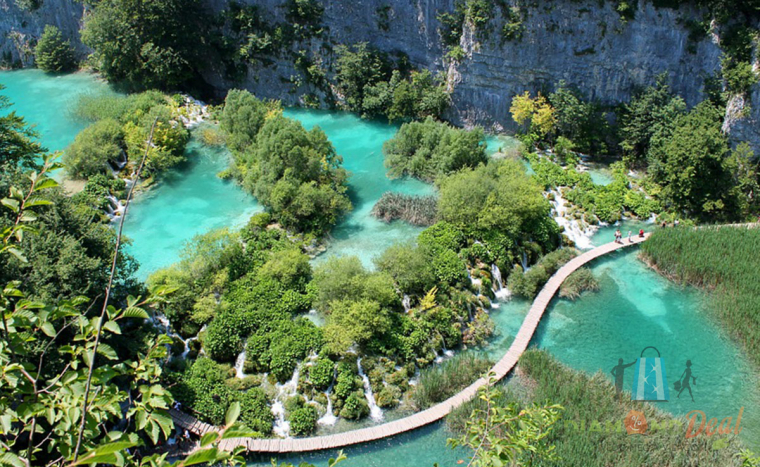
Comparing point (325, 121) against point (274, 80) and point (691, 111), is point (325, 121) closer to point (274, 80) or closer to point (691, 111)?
point (274, 80)

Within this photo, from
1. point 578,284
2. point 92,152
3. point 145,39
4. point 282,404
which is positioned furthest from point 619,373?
point 145,39

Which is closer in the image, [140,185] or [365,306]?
[365,306]

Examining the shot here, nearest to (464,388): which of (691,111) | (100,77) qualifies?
(691,111)

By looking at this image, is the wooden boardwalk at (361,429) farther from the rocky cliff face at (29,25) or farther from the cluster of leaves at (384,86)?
the rocky cliff face at (29,25)

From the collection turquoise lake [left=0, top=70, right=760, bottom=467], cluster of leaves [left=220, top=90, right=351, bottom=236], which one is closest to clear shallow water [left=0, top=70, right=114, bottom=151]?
turquoise lake [left=0, top=70, right=760, bottom=467]

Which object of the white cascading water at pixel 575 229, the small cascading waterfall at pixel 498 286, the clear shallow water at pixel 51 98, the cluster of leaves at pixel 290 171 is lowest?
the small cascading waterfall at pixel 498 286

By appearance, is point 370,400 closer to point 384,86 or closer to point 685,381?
point 685,381

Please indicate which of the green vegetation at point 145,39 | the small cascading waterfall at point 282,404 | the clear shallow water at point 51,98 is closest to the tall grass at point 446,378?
the small cascading waterfall at point 282,404
